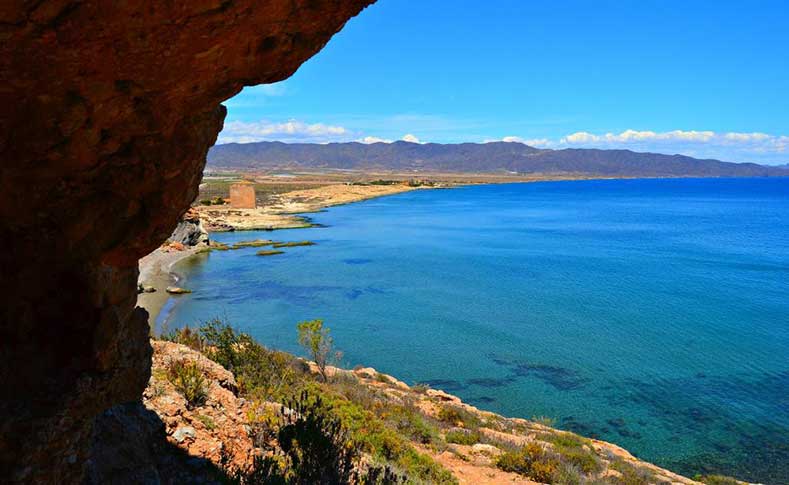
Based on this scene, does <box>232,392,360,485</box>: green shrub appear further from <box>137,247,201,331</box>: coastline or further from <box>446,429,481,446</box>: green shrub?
<box>137,247,201,331</box>: coastline

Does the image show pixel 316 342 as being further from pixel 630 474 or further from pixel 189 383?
pixel 630 474

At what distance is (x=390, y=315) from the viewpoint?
2741 cm

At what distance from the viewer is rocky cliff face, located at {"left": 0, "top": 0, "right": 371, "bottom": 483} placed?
10.5 feet

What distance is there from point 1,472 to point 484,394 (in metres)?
16.4

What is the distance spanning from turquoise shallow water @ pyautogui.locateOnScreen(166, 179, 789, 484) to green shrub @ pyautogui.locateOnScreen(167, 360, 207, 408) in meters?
11.9

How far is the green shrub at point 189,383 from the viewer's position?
755 centimetres

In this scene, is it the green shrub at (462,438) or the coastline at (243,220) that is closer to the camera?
the green shrub at (462,438)

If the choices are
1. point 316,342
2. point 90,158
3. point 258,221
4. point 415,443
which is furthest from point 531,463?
point 258,221

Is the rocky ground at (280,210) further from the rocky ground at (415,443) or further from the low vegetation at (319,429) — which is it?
the low vegetation at (319,429)

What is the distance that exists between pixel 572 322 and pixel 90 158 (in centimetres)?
2536

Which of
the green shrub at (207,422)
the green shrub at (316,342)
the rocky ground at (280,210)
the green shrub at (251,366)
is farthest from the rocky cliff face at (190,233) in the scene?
the green shrub at (207,422)

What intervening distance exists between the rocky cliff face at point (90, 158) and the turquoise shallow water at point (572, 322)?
1452cm

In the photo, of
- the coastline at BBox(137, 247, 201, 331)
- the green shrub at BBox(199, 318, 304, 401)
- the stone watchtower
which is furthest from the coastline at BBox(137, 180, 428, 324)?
the green shrub at BBox(199, 318, 304, 401)

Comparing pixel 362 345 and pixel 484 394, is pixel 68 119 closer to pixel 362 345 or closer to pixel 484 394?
pixel 484 394
